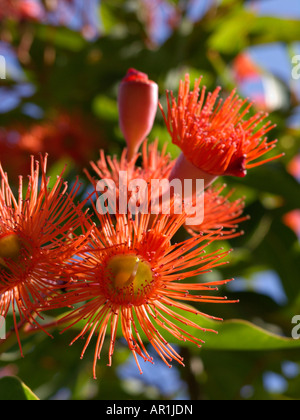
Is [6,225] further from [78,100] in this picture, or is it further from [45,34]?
[45,34]

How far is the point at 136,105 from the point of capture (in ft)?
3.46

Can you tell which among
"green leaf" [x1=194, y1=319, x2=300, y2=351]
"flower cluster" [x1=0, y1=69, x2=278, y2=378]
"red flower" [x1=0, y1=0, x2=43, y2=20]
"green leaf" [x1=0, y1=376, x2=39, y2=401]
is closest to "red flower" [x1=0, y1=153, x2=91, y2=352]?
"flower cluster" [x1=0, y1=69, x2=278, y2=378]

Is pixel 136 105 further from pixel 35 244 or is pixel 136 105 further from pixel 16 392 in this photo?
pixel 16 392

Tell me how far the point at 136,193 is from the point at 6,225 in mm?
268

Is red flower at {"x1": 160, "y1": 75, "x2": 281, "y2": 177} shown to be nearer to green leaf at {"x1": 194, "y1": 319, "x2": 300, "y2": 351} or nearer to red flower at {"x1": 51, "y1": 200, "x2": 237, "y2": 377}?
red flower at {"x1": 51, "y1": 200, "x2": 237, "y2": 377}

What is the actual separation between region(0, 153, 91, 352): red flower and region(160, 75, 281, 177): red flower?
244mm

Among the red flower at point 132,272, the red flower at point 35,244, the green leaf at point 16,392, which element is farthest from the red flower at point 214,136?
the green leaf at point 16,392

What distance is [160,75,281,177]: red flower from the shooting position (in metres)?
0.93

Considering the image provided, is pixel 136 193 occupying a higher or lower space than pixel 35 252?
higher

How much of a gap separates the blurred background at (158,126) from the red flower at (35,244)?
0.49m

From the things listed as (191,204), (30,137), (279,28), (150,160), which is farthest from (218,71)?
(191,204)

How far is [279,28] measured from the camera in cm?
218

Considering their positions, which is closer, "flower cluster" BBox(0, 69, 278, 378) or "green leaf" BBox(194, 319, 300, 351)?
"flower cluster" BBox(0, 69, 278, 378)

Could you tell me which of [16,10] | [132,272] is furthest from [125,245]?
[16,10]
